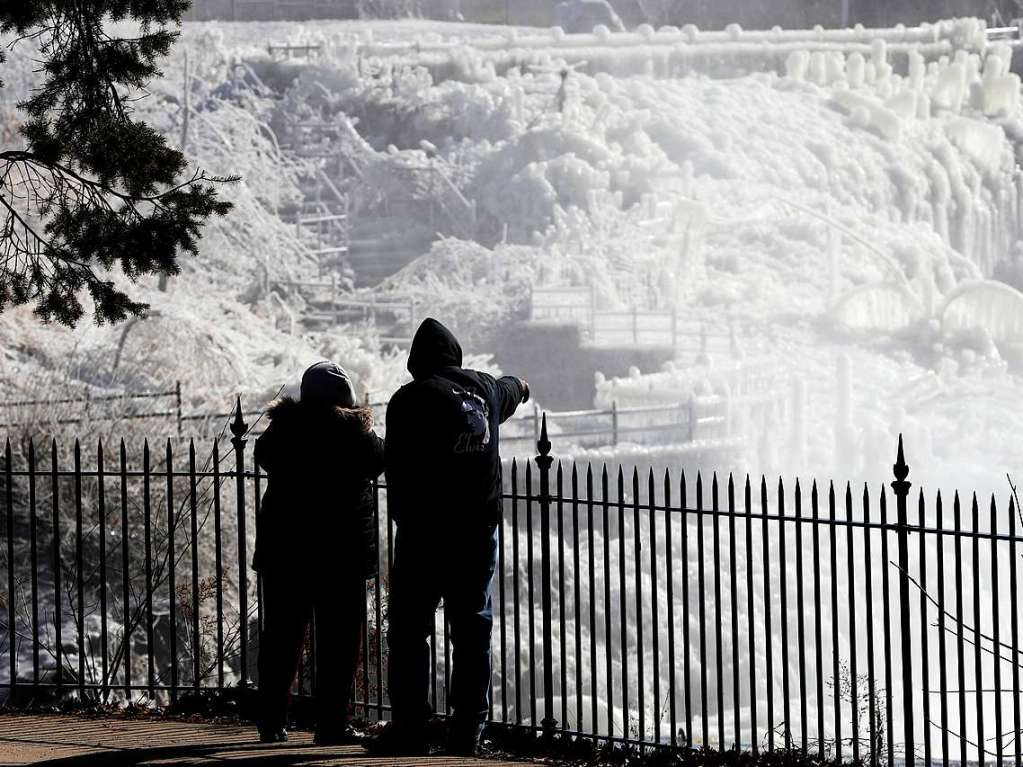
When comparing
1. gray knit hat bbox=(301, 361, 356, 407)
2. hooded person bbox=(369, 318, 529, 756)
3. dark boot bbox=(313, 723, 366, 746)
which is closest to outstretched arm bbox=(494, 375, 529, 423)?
hooded person bbox=(369, 318, 529, 756)

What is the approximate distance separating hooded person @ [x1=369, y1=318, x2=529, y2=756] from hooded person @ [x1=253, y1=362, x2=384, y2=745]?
160mm

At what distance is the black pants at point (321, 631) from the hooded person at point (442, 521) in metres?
0.22

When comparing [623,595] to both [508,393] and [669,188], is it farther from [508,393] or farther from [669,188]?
[669,188]

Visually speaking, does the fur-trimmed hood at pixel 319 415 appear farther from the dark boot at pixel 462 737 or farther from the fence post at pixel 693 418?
the fence post at pixel 693 418

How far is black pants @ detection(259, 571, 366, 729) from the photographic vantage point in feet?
18.5

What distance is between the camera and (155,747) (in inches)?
239

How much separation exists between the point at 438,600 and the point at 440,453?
1.88 ft

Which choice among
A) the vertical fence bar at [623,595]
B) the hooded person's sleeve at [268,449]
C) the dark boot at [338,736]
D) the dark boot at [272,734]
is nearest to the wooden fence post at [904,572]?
the vertical fence bar at [623,595]

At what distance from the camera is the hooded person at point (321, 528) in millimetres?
5551

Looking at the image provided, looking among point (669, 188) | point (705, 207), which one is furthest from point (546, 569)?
point (669, 188)

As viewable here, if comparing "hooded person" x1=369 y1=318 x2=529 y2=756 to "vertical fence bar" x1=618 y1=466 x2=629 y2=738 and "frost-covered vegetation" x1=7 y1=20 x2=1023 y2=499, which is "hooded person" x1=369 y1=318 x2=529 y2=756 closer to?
"vertical fence bar" x1=618 y1=466 x2=629 y2=738

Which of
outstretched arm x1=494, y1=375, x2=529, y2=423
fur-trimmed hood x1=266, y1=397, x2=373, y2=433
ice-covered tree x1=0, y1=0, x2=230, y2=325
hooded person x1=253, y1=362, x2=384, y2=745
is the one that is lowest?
hooded person x1=253, y1=362, x2=384, y2=745

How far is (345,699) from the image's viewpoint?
5.75 meters

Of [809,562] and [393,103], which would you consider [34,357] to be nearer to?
[809,562]
